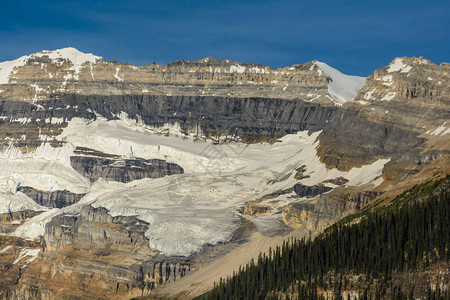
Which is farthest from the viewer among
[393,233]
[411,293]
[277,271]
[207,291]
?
[207,291]

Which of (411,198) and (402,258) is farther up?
(411,198)

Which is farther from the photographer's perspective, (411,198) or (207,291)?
(207,291)

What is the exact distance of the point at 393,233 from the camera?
522 ft

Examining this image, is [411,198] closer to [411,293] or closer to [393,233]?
[393,233]

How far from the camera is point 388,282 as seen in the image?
15312cm

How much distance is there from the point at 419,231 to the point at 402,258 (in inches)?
147

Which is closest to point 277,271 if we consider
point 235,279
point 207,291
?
point 235,279

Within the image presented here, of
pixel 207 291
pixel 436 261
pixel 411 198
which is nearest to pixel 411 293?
pixel 436 261

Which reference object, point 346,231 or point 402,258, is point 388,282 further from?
point 346,231

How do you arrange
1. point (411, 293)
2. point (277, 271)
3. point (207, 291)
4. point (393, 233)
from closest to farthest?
A: point (411, 293) → point (393, 233) → point (277, 271) → point (207, 291)

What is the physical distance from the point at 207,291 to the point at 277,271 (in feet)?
74.5

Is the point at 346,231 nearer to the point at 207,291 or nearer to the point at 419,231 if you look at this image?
the point at 419,231

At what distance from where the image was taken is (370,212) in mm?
181875

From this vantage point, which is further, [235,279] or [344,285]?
[235,279]
